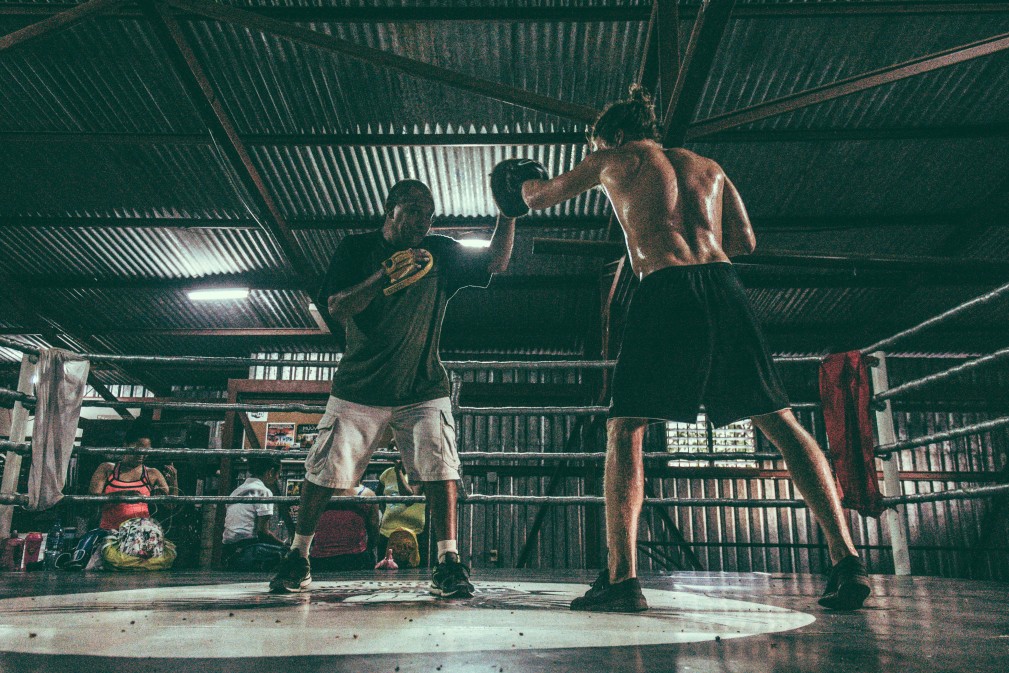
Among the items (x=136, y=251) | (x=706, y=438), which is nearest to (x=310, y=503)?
(x=136, y=251)

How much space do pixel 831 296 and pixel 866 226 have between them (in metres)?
1.72

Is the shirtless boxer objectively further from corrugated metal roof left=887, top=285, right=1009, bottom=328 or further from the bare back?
corrugated metal roof left=887, top=285, right=1009, bottom=328

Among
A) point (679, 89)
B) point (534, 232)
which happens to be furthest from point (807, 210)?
point (679, 89)

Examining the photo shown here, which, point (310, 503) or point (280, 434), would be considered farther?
point (280, 434)

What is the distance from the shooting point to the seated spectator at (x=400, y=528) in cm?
562

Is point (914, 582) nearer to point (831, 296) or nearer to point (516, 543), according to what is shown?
point (831, 296)

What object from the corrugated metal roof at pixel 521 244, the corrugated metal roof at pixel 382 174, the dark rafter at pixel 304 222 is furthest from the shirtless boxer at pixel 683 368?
the dark rafter at pixel 304 222

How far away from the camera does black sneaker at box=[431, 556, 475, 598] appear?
213 cm

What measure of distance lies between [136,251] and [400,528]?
184 inches

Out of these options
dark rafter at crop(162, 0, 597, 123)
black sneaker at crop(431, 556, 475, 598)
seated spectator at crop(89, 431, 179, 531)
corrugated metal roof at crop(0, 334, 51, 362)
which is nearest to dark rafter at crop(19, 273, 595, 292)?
corrugated metal roof at crop(0, 334, 51, 362)

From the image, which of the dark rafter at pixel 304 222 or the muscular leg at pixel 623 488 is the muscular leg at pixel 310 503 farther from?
the dark rafter at pixel 304 222

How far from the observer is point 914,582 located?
3.01 meters

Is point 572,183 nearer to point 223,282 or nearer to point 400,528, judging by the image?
point 400,528

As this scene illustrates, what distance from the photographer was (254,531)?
5.27 m
